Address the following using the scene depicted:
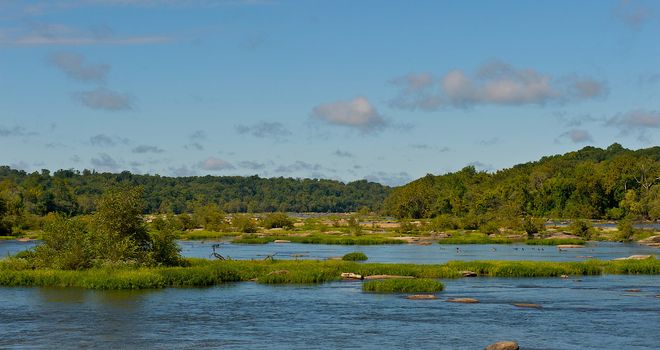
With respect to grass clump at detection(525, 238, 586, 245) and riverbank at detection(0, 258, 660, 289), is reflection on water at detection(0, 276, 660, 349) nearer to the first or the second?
riverbank at detection(0, 258, 660, 289)

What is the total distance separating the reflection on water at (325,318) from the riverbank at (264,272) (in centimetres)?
166

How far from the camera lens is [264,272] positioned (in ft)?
200

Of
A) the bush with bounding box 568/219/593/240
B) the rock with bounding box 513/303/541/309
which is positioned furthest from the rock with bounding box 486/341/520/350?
the bush with bounding box 568/219/593/240

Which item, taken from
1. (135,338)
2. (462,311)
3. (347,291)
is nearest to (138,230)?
(347,291)

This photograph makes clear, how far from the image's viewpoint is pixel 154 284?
54.2 m

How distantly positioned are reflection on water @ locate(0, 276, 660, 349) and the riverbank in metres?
1.66

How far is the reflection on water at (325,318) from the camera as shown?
37219 millimetres

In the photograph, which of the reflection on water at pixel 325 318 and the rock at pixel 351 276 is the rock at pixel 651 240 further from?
the rock at pixel 351 276

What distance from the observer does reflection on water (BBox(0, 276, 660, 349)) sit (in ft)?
122

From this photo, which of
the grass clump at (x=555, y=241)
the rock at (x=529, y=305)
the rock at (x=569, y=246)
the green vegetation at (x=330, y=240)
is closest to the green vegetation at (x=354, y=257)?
the rock at (x=529, y=305)

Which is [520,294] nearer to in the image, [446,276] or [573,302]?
[573,302]

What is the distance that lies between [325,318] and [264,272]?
714 inches

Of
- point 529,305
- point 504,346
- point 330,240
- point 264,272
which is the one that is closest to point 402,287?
point 529,305

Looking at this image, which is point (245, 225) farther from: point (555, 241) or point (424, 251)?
point (555, 241)
